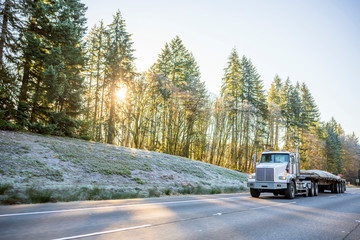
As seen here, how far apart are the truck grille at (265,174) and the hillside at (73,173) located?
4573mm

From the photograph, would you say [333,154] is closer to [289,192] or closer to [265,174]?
[289,192]

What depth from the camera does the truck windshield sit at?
1778 centimetres

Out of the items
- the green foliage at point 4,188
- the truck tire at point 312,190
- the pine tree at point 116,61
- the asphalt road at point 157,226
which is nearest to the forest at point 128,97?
the pine tree at point 116,61

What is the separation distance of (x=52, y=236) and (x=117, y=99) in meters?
32.4

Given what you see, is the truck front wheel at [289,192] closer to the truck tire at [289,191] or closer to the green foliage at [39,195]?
the truck tire at [289,191]

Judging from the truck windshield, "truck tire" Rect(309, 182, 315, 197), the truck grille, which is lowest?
"truck tire" Rect(309, 182, 315, 197)

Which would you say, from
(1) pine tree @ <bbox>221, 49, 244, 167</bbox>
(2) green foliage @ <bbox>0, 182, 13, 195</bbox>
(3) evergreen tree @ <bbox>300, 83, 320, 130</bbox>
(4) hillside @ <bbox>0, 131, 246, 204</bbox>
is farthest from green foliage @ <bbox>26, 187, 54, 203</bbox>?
(3) evergreen tree @ <bbox>300, 83, 320, 130</bbox>

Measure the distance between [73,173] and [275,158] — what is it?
1299cm

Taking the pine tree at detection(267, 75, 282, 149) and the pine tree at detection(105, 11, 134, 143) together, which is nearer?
the pine tree at detection(105, 11, 134, 143)

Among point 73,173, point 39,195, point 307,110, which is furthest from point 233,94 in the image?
point 39,195

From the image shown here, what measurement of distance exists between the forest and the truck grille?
1626 centimetres

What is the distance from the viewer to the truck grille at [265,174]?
16.4m

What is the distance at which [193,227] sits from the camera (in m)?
6.57

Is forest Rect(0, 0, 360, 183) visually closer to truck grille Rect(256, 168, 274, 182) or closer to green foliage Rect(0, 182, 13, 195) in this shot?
green foliage Rect(0, 182, 13, 195)
